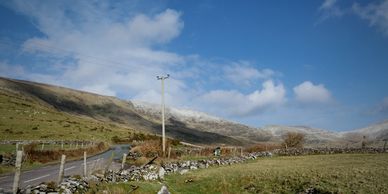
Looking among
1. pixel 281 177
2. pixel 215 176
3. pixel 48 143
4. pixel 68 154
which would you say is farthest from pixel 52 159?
pixel 281 177

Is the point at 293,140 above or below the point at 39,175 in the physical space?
above

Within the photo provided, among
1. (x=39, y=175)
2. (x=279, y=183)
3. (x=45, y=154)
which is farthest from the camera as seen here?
(x=45, y=154)

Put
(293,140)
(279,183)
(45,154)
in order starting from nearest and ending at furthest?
(279,183) → (45,154) → (293,140)

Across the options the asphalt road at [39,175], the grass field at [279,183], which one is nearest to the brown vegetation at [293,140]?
the grass field at [279,183]

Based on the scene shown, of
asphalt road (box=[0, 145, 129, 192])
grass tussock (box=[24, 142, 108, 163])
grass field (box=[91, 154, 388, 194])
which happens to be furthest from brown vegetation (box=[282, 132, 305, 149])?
asphalt road (box=[0, 145, 129, 192])

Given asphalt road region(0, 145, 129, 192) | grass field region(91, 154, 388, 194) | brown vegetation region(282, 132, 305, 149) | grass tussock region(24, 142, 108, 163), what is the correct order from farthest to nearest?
brown vegetation region(282, 132, 305, 149) < grass tussock region(24, 142, 108, 163) < asphalt road region(0, 145, 129, 192) < grass field region(91, 154, 388, 194)

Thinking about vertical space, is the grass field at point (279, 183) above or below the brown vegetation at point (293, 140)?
below

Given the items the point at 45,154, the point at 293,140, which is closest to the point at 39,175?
the point at 45,154

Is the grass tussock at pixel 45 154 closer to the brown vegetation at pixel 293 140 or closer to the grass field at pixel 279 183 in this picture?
the grass field at pixel 279 183

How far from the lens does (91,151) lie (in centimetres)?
6234

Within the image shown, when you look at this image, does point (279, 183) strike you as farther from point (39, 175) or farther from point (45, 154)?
point (45, 154)

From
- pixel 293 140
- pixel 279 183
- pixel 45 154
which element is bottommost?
pixel 279 183

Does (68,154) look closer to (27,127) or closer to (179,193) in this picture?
(179,193)

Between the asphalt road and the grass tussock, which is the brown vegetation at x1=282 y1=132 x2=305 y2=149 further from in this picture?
the asphalt road
